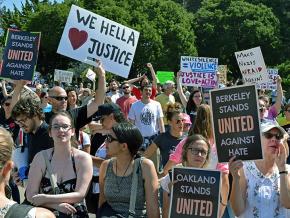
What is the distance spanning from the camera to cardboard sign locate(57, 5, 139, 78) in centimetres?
773

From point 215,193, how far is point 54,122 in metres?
1.32

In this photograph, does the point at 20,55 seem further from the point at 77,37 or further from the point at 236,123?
the point at 236,123

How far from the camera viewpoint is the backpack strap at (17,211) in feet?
7.96

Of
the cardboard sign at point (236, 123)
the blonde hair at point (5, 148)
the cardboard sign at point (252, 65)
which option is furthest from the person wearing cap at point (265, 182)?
the cardboard sign at point (252, 65)

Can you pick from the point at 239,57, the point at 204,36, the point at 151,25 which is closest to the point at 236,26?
the point at 204,36

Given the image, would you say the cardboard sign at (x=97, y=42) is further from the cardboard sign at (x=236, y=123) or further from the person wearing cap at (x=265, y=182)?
the person wearing cap at (x=265, y=182)

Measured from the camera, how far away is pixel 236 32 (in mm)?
59656

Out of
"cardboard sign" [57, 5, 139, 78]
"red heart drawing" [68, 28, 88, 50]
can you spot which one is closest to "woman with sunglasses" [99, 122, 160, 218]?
"cardboard sign" [57, 5, 139, 78]

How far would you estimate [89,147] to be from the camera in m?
6.39

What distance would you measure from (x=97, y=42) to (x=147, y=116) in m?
2.79

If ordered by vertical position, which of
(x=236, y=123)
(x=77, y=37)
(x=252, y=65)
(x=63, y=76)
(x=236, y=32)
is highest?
(x=236, y=32)

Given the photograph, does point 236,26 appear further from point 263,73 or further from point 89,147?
point 89,147

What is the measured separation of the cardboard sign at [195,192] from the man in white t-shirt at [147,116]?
584cm

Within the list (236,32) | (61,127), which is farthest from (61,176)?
(236,32)
